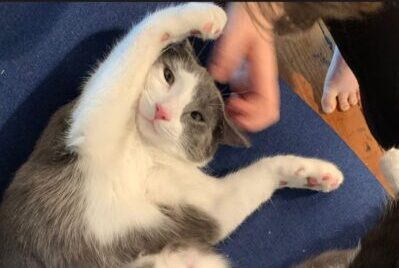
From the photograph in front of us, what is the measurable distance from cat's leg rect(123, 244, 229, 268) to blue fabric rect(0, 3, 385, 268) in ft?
0.21

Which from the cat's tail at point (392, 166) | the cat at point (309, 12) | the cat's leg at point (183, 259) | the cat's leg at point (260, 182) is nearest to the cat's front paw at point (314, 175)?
the cat's leg at point (260, 182)

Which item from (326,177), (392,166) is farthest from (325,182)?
(392,166)

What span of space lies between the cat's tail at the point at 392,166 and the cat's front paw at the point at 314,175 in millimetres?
106

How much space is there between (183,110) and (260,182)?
0.27 metres

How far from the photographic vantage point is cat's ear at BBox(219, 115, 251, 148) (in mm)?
1257

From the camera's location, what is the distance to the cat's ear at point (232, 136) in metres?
1.26

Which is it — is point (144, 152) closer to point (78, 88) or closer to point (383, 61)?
point (78, 88)

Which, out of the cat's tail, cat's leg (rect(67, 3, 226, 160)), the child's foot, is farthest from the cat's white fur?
the child's foot

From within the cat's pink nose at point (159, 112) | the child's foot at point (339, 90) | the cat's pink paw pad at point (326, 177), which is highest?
the cat's pink nose at point (159, 112)

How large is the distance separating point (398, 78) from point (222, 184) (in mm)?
474

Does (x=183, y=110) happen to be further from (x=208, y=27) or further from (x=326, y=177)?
(x=326, y=177)

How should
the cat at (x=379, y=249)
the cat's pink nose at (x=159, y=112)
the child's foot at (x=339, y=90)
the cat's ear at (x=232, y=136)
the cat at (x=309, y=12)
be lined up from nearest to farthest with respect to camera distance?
the cat at (x=309, y=12), the cat at (x=379, y=249), the cat's pink nose at (x=159, y=112), the cat's ear at (x=232, y=136), the child's foot at (x=339, y=90)

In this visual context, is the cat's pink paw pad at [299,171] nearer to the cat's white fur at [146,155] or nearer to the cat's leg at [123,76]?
the cat's white fur at [146,155]

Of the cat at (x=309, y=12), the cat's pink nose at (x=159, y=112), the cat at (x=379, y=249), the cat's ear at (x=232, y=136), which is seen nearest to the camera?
the cat at (x=309, y=12)
